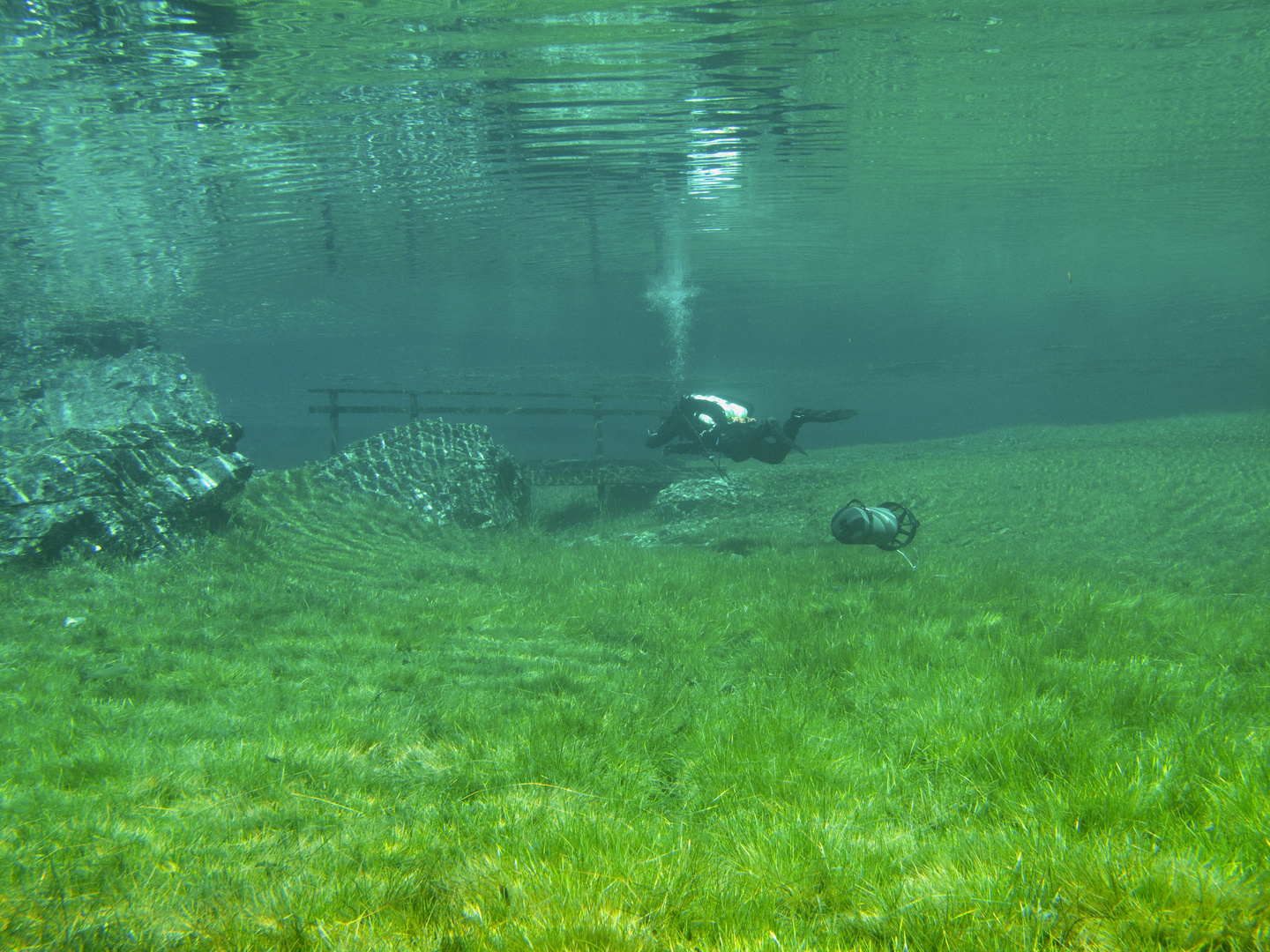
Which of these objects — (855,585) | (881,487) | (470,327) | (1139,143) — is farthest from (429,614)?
(470,327)

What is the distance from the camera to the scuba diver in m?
10.9

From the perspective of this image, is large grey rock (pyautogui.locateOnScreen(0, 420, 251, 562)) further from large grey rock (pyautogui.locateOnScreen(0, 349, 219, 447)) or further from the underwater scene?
large grey rock (pyautogui.locateOnScreen(0, 349, 219, 447))

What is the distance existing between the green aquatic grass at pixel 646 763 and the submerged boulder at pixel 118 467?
4.19 feet

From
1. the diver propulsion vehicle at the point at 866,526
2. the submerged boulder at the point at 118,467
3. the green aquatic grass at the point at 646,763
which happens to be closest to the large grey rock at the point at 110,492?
the submerged boulder at the point at 118,467

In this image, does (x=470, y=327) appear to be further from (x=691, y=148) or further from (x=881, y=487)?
(x=881, y=487)

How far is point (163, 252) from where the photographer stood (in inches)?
970

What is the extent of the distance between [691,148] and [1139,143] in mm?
12481

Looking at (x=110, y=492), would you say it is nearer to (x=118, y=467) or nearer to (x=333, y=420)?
(x=118, y=467)

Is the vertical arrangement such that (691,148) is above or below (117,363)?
above

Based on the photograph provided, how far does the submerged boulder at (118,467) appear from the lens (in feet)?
29.8

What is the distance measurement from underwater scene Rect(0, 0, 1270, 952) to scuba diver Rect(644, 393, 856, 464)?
78mm

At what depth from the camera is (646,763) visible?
3.26m

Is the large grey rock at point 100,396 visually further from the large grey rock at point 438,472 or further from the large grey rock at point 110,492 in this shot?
the large grey rock at point 438,472

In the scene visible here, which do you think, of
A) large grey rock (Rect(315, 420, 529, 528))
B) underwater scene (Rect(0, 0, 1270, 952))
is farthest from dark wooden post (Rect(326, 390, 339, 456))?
large grey rock (Rect(315, 420, 529, 528))
